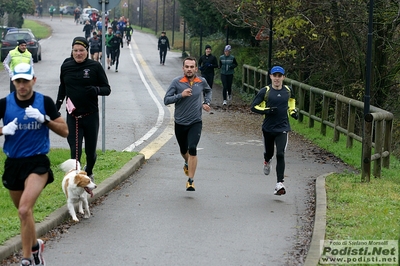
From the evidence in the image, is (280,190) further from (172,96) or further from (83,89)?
(83,89)

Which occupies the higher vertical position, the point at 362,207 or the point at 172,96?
the point at 172,96

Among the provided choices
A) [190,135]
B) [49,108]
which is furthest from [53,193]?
[49,108]

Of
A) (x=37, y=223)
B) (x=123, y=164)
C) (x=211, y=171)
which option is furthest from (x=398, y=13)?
(x=37, y=223)

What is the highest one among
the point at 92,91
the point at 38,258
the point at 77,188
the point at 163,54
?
the point at 92,91

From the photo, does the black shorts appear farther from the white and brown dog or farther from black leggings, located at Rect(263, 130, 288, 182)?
black leggings, located at Rect(263, 130, 288, 182)

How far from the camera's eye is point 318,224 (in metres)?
8.60

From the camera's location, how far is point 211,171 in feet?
42.7

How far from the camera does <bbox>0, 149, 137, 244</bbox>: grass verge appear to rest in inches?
324

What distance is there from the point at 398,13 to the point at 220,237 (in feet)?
32.5

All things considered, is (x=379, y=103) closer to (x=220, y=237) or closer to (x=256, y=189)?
(x=256, y=189)

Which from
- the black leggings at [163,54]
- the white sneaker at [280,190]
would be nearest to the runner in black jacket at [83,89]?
the white sneaker at [280,190]

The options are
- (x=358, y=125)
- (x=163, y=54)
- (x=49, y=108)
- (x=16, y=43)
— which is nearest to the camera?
(x=49, y=108)

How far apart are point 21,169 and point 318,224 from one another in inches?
134

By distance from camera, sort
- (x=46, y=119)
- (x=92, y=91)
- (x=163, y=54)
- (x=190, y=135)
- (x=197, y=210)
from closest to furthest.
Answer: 1. (x=46, y=119)
2. (x=197, y=210)
3. (x=92, y=91)
4. (x=190, y=135)
5. (x=163, y=54)
